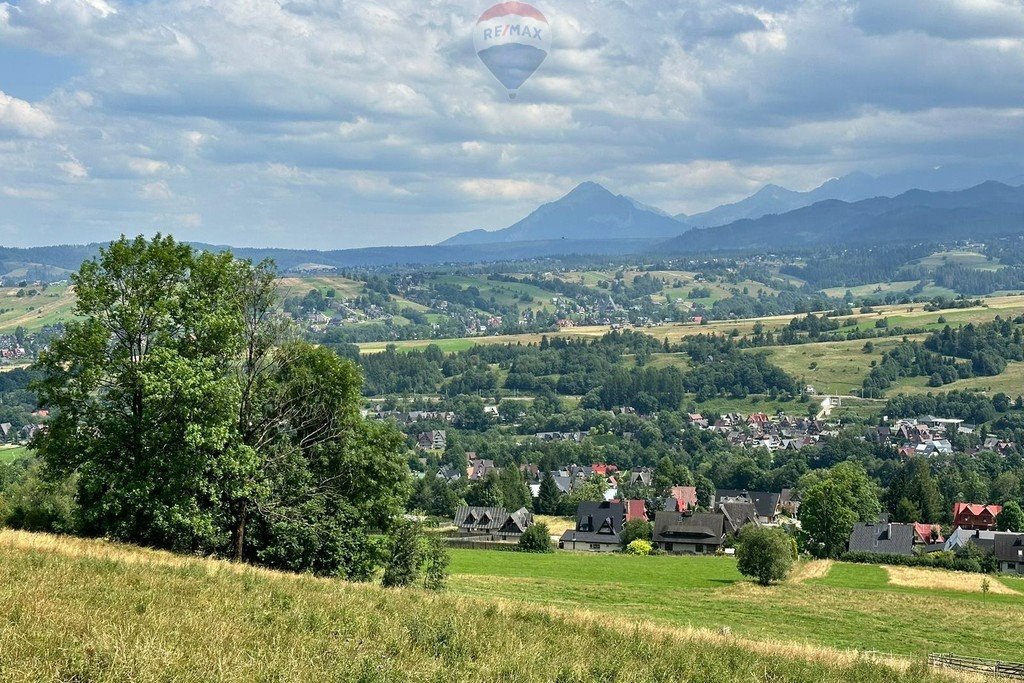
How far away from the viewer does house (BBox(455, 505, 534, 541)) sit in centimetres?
9555

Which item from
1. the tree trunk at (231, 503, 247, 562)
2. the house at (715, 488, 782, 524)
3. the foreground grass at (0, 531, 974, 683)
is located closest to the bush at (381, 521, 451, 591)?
the tree trunk at (231, 503, 247, 562)

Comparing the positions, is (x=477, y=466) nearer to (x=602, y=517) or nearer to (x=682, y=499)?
(x=682, y=499)

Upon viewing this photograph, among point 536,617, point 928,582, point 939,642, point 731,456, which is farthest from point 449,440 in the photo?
point 536,617

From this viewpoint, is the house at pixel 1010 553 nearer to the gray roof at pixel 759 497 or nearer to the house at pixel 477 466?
the gray roof at pixel 759 497

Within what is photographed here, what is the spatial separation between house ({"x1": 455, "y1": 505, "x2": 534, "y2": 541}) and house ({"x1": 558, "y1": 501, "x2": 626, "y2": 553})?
495cm

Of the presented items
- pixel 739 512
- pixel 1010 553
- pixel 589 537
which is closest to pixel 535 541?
pixel 589 537

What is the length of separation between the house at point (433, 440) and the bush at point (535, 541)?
309 feet

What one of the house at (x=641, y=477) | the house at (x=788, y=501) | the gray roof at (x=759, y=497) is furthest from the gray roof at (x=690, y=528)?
the house at (x=641, y=477)

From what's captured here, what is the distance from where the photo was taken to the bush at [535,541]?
262 feet

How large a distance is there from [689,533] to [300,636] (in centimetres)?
7161

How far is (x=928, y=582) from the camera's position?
197ft

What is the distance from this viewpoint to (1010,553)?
78.4 meters

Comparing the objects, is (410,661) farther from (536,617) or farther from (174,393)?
(174,393)

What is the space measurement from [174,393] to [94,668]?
14.8 m
